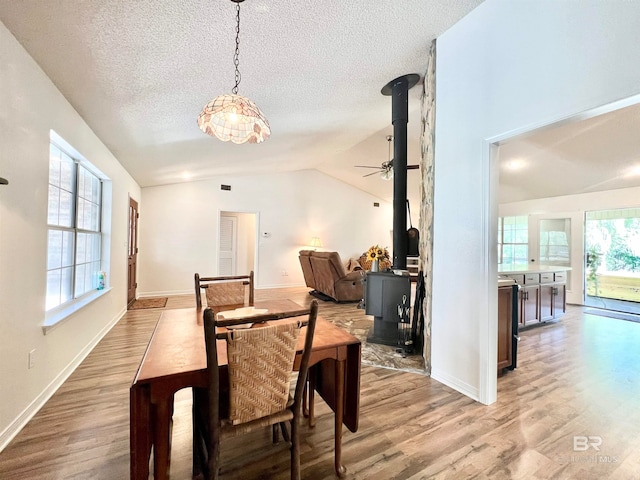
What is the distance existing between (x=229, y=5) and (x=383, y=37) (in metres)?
1.27

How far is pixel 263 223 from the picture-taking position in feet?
23.6

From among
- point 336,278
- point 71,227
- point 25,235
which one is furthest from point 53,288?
point 336,278

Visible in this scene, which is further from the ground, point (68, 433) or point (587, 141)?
point (587, 141)

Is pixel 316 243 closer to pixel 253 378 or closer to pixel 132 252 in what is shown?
pixel 132 252

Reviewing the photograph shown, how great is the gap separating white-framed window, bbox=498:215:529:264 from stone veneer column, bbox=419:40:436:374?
4984 millimetres

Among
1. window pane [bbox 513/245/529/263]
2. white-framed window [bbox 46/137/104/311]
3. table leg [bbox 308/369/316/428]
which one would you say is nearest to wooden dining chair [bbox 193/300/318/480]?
table leg [bbox 308/369/316/428]

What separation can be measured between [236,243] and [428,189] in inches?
240

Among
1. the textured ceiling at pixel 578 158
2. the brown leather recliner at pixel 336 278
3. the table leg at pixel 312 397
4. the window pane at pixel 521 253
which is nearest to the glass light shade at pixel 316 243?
the brown leather recliner at pixel 336 278

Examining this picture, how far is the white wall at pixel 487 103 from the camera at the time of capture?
158 centimetres

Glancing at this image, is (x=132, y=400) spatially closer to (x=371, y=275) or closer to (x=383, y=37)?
(x=371, y=275)

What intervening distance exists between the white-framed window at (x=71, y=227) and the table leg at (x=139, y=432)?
6.71ft

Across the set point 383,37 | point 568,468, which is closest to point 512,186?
point 383,37

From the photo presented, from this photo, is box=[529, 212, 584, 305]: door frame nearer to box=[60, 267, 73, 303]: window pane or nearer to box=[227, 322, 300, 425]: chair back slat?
box=[227, 322, 300, 425]: chair back slat

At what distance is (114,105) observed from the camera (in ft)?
8.20
